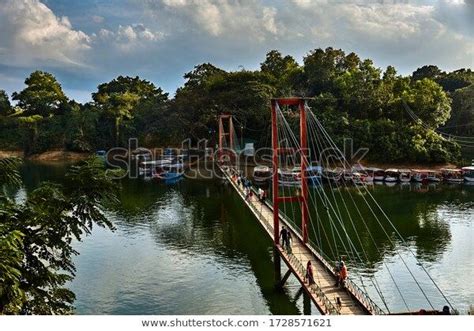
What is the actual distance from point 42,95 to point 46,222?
83.4 ft

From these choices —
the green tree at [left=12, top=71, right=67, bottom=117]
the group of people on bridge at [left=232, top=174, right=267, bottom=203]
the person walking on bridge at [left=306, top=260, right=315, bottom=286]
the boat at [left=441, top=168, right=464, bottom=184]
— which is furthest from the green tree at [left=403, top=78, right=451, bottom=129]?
the person walking on bridge at [left=306, top=260, right=315, bottom=286]

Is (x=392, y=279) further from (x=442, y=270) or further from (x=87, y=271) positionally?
(x=87, y=271)

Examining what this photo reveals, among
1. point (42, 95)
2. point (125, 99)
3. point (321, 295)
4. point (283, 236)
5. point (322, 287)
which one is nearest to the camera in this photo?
point (321, 295)

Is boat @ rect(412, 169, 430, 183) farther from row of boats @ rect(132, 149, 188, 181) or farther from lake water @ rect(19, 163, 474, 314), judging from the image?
row of boats @ rect(132, 149, 188, 181)

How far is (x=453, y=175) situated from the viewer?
26156 millimetres

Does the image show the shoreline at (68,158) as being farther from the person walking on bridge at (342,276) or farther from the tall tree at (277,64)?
the person walking on bridge at (342,276)

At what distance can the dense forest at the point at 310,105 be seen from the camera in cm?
2941

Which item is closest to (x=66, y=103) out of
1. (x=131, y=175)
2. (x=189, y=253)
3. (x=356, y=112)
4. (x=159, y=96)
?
(x=131, y=175)

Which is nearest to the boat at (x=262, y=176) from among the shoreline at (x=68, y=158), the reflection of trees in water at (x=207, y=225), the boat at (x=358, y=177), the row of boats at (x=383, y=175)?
the row of boats at (x=383, y=175)

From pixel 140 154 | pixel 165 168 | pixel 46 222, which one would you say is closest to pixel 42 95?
pixel 165 168

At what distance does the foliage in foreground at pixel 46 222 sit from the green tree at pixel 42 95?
18.5 m

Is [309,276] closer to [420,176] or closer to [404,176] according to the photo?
[404,176]

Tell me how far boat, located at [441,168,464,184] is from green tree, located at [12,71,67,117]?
2084 cm
